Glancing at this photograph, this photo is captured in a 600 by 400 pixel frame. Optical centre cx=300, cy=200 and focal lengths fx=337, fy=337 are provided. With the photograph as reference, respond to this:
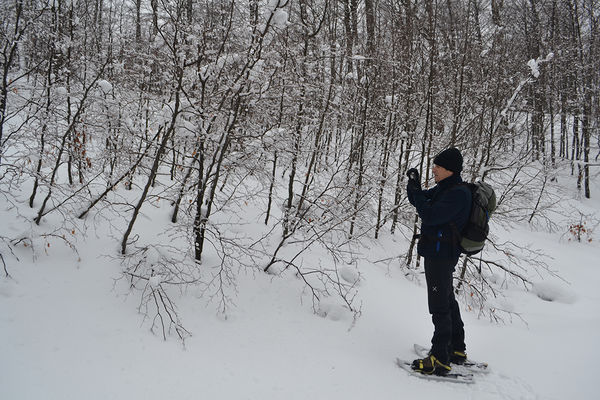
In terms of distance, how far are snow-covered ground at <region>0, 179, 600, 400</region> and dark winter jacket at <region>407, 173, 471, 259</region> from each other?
1.31 meters

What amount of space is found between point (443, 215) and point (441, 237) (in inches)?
8.9

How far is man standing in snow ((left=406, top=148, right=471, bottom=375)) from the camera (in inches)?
→ 127

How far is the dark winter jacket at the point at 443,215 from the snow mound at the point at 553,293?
546cm

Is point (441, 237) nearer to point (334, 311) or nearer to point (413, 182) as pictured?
point (413, 182)

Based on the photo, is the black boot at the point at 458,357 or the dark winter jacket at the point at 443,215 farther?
the black boot at the point at 458,357

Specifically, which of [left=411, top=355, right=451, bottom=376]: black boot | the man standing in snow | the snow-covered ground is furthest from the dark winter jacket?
the snow-covered ground

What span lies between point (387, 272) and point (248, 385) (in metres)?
4.04

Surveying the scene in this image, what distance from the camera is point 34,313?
3.11 m

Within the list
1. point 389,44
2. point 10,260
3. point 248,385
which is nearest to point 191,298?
point 248,385

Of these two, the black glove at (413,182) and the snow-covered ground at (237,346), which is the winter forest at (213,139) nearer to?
the snow-covered ground at (237,346)

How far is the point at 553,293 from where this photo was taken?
7121 millimetres

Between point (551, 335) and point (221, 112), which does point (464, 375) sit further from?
point (221, 112)

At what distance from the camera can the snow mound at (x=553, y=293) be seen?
22.5 feet

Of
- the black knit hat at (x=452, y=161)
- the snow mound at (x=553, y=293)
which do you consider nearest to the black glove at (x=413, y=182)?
the black knit hat at (x=452, y=161)
